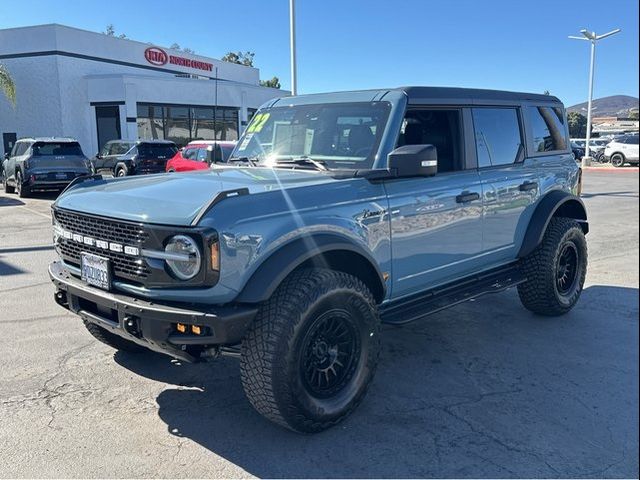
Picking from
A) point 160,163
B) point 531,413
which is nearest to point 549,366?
point 531,413

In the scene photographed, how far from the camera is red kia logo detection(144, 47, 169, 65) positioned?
31594 mm

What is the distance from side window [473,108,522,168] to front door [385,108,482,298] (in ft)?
0.82

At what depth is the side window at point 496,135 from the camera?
4.88 metres

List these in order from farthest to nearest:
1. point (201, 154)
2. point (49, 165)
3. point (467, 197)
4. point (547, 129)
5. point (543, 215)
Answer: point (49, 165), point (201, 154), point (547, 129), point (543, 215), point (467, 197)

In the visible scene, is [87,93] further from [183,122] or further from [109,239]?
[109,239]

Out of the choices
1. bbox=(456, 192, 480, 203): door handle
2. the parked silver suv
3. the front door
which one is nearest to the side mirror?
the front door

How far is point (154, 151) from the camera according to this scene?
1895 cm

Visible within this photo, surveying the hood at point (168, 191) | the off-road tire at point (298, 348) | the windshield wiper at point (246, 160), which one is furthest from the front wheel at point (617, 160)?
the off-road tire at point (298, 348)

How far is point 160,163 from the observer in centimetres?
1889

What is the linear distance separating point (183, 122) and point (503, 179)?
2723cm

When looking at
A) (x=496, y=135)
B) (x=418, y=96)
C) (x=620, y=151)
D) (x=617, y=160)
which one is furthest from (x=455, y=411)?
(x=617, y=160)

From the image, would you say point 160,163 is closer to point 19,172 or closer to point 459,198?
point 19,172

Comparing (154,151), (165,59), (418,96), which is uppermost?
(165,59)

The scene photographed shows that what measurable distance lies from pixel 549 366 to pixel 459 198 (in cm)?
148
